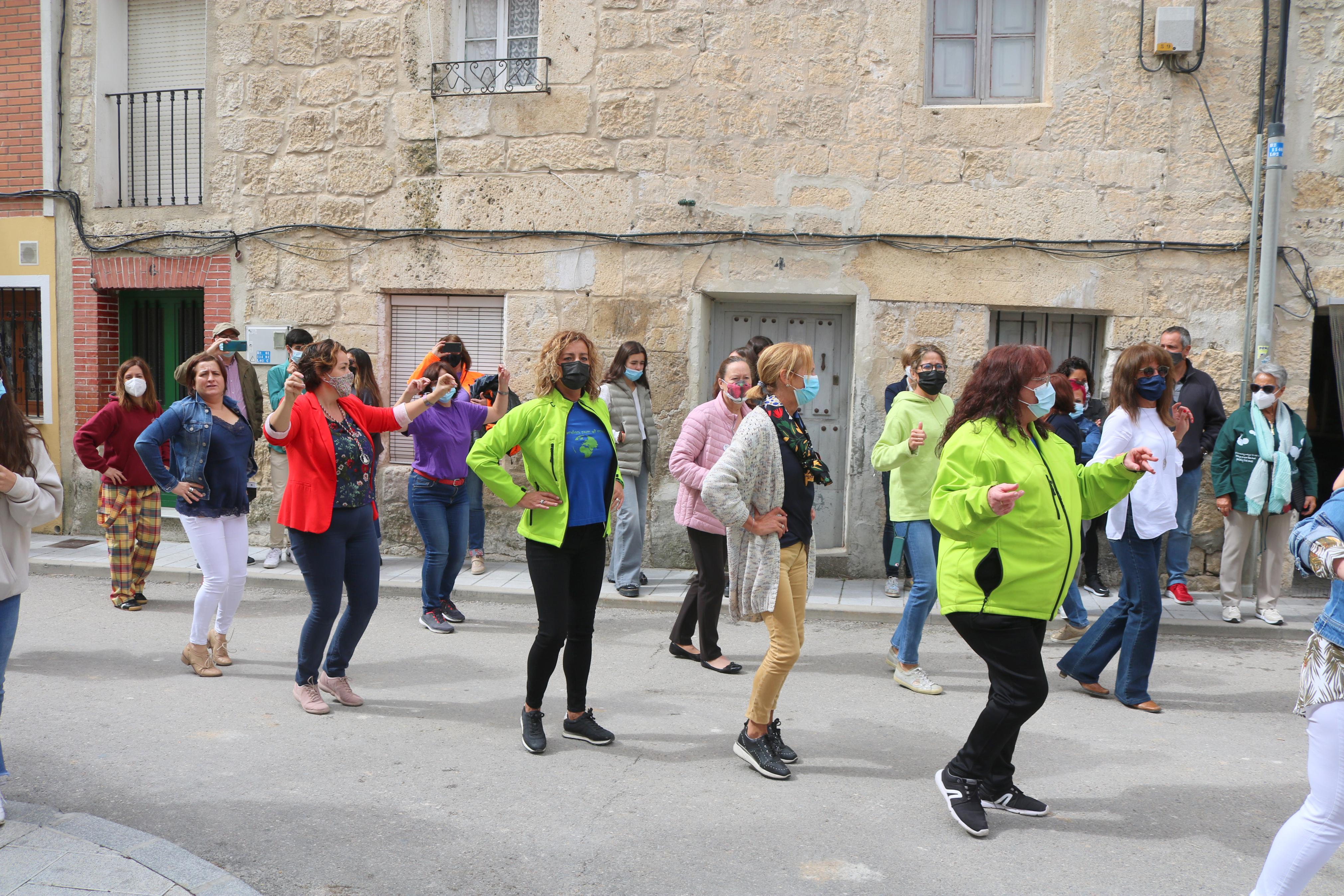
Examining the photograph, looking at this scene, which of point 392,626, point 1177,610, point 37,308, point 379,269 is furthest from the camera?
point 37,308

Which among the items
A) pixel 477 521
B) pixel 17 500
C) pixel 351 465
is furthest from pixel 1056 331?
pixel 17 500

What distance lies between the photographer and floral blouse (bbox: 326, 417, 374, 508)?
516cm

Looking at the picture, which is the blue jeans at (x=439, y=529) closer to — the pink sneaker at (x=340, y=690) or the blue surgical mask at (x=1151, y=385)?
the pink sneaker at (x=340, y=690)

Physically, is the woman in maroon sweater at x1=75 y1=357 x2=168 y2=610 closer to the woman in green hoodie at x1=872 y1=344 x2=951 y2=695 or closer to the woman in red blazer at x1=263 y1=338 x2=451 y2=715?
the woman in red blazer at x1=263 y1=338 x2=451 y2=715

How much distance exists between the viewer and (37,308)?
35.2 ft

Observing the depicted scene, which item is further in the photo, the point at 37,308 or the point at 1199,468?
the point at 37,308

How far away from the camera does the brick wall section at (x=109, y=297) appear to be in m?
10.1

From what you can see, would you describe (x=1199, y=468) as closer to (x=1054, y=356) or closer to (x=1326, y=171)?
(x=1054, y=356)

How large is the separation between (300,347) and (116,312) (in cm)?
298

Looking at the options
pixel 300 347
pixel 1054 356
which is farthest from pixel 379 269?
pixel 1054 356

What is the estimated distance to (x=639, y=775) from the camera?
14.8 ft

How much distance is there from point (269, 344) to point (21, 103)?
362 cm

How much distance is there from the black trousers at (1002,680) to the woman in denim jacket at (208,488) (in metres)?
3.98

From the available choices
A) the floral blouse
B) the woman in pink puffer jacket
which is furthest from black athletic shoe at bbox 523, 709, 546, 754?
the woman in pink puffer jacket
